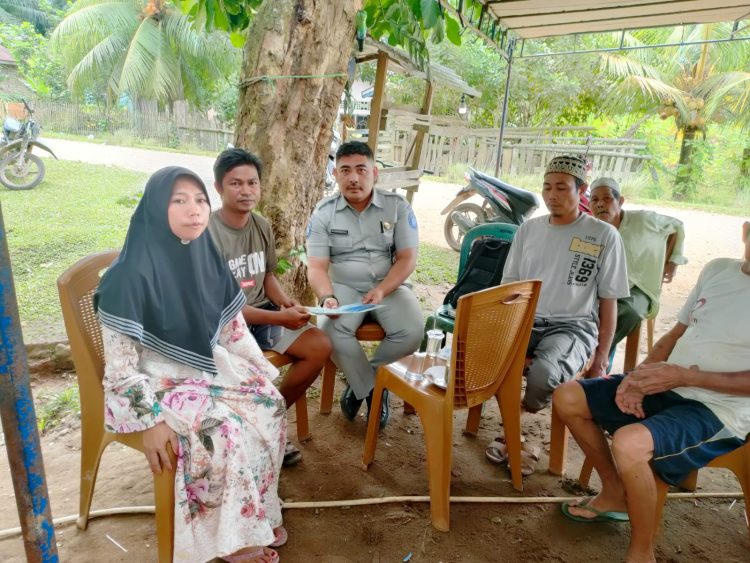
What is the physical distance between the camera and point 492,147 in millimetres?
11609

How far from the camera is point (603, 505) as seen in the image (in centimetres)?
215

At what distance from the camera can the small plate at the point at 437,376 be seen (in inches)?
86.9

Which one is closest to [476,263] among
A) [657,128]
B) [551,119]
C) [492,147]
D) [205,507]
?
[205,507]

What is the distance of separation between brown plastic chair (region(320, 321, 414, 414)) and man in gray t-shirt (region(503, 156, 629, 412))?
31.6 inches

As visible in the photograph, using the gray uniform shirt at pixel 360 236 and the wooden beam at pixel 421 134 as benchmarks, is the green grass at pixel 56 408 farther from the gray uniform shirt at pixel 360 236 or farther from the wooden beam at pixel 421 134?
the wooden beam at pixel 421 134

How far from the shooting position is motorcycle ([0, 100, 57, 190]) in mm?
→ 6844

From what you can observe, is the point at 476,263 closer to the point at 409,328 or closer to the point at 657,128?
the point at 409,328

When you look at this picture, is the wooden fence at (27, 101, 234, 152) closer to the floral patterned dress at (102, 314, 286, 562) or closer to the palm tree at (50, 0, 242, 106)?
the palm tree at (50, 0, 242, 106)

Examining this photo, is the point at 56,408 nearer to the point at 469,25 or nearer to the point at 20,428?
the point at 20,428

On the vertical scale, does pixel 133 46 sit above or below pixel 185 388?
above

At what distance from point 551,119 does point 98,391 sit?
43.2 feet

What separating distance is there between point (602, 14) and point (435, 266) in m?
3.06

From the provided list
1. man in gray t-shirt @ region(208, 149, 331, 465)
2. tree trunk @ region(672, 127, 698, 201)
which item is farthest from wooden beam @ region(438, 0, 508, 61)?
tree trunk @ region(672, 127, 698, 201)

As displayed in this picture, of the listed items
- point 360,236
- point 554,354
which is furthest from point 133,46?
point 554,354
